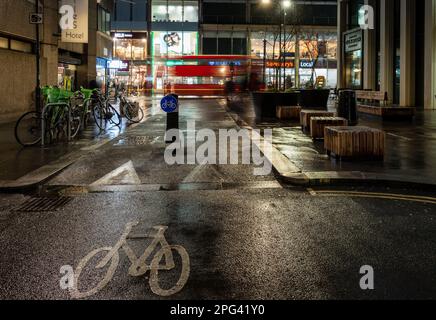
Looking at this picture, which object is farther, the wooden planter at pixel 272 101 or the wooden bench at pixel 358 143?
the wooden planter at pixel 272 101

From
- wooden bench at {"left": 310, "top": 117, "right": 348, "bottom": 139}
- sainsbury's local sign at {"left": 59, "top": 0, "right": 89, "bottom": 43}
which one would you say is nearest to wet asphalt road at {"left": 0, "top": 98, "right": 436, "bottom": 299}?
wooden bench at {"left": 310, "top": 117, "right": 348, "bottom": 139}

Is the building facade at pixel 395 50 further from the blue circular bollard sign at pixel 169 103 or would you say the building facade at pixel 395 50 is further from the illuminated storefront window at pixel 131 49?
the illuminated storefront window at pixel 131 49

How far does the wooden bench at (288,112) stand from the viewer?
2252 centimetres

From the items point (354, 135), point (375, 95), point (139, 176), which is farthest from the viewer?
point (375, 95)

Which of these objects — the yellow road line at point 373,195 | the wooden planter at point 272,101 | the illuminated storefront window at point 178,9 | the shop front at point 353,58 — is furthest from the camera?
the illuminated storefront window at point 178,9

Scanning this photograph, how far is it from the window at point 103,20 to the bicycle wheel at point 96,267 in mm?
39748

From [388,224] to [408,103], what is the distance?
2754 centimetres

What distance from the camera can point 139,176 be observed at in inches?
384

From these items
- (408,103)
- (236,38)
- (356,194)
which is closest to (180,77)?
(236,38)

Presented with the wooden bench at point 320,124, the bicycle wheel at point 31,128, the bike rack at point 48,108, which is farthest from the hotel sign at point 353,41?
the bicycle wheel at point 31,128

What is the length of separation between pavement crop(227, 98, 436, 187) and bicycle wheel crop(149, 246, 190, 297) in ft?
13.6

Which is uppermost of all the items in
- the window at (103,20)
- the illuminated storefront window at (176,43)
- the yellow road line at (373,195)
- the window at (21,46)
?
the illuminated storefront window at (176,43)

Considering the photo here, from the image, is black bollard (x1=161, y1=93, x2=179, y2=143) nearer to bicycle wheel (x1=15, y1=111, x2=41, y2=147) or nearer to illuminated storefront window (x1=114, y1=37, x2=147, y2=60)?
bicycle wheel (x1=15, y1=111, x2=41, y2=147)

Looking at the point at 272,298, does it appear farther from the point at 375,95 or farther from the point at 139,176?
the point at 375,95
